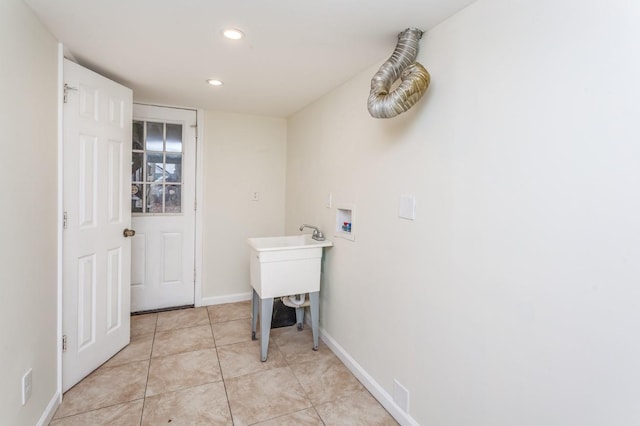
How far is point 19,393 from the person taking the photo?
1.48m

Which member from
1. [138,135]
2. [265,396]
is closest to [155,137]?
[138,135]

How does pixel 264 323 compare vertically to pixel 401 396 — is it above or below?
above

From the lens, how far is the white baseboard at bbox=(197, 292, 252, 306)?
11.7ft

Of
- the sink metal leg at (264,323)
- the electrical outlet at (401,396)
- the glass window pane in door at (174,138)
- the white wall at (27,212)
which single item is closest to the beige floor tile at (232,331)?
the sink metal leg at (264,323)

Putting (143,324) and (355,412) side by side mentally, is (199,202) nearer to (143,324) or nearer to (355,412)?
(143,324)

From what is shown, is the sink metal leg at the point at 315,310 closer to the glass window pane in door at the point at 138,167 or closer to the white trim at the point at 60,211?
the white trim at the point at 60,211

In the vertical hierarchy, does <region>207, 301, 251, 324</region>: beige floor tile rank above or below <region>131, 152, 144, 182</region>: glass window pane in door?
below

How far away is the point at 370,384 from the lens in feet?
6.97

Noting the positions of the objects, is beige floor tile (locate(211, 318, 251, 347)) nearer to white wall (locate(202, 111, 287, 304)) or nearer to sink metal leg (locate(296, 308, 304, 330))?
sink metal leg (locate(296, 308, 304, 330))

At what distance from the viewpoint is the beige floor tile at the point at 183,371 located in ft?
7.13

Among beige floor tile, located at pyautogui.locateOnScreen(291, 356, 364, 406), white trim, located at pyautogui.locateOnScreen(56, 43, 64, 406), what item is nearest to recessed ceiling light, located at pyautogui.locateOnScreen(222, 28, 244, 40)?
white trim, located at pyautogui.locateOnScreen(56, 43, 64, 406)

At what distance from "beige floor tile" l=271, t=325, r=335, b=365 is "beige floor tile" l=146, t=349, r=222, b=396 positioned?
524 millimetres

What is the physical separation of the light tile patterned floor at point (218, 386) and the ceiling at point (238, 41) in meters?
2.08

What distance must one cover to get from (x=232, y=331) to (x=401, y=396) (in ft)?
5.54
